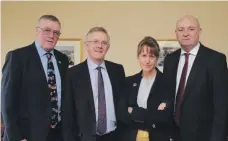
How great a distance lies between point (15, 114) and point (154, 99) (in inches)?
43.1

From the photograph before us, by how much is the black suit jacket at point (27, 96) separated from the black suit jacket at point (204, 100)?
1.10 m

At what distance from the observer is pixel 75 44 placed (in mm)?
4371

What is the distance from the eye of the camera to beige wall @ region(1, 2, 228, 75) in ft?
13.7

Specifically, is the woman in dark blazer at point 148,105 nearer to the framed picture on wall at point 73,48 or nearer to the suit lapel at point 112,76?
the suit lapel at point 112,76

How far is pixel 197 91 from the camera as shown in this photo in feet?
7.56

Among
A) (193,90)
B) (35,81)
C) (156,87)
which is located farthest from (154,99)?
(35,81)

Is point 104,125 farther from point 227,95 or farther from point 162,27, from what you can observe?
point 162,27

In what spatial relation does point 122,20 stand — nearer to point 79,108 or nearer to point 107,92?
point 107,92

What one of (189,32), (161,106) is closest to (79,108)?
(161,106)

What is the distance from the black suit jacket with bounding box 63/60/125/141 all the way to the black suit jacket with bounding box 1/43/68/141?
17cm

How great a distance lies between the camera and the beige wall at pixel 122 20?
4.18 metres

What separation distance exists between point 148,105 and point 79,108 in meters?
0.56

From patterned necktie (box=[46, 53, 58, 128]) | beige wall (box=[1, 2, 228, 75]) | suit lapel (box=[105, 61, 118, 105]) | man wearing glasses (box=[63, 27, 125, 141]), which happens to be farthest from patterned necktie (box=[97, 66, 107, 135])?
beige wall (box=[1, 2, 228, 75])

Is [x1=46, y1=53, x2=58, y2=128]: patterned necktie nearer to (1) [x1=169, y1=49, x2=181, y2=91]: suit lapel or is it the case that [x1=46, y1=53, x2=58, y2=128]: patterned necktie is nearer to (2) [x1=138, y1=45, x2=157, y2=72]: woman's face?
(2) [x1=138, y1=45, x2=157, y2=72]: woman's face
